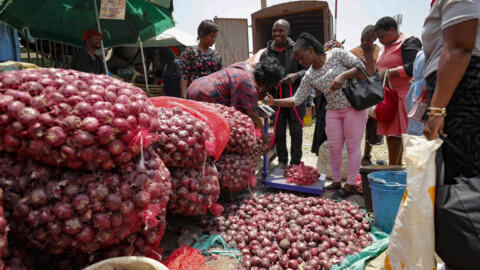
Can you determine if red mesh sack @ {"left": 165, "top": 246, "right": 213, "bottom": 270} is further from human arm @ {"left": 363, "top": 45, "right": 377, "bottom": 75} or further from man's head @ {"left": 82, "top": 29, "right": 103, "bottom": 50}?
human arm @ {"left": 363, "top": 45, "right": 377, "bottom": 75}

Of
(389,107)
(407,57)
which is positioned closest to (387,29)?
(407,57)

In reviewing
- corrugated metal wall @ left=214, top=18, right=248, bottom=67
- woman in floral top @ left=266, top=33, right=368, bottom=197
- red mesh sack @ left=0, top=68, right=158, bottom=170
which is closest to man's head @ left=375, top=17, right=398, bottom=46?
woman in floral top @ left=266, top=33, right=368, bottom=197

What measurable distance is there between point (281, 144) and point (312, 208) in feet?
4.94

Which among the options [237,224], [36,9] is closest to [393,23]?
[237,224]

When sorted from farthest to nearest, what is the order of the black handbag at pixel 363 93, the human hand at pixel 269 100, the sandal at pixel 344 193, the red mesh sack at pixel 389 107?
the red mesh sack at pixel 389 107
the human hand at pixel 269 100
the sandal at pixel 344 193
the black handbag at pixel 363 93

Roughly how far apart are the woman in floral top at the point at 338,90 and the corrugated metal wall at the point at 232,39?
6.30 m

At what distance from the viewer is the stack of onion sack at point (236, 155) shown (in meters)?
2.40

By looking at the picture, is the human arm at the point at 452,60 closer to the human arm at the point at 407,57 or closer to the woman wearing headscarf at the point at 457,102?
the woman wearing headscarf at the point at 457,102

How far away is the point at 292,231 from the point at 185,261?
90 centimetres

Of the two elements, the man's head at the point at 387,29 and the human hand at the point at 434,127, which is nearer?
the human hand at the point at 434,127

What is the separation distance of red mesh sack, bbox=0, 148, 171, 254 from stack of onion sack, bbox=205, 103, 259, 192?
1242 mm

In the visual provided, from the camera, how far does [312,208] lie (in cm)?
244

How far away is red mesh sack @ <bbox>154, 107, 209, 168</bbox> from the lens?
5.46ft

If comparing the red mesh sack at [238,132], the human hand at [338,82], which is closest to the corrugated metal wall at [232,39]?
the human hand at [338,82]
